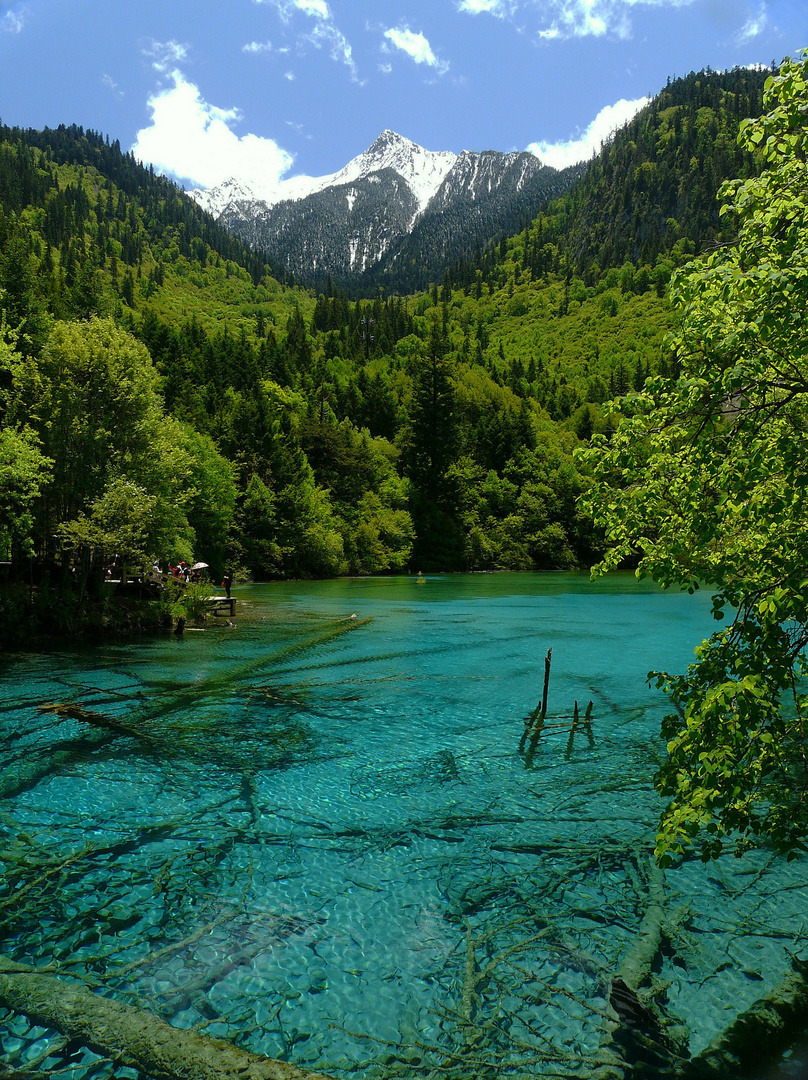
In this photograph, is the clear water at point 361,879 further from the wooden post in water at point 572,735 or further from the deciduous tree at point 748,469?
the deciduous tree at point 748,469

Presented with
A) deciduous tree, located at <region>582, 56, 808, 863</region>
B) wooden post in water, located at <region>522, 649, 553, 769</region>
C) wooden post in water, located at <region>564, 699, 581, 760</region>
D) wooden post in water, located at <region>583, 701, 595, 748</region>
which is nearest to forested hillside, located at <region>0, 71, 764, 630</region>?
deciduous tree, located at <region>582, 56, 808, 863</region>

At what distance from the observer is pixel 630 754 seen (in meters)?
16.5

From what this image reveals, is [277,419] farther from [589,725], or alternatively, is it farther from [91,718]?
[589,725]

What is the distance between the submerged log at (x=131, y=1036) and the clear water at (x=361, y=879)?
0.60ft

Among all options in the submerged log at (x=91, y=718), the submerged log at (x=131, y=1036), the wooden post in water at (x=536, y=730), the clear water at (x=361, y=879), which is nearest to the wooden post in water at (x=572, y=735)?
the clear water at (x=361, y=879)

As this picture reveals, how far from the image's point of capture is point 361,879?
34.5 feet

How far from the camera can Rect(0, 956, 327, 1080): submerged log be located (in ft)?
22.1

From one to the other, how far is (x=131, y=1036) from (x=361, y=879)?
3.97 meters

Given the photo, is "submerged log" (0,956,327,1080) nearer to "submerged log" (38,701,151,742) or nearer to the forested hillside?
the forested hillside

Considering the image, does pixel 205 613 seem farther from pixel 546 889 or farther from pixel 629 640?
pixel 546 889

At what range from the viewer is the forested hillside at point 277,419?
103ft

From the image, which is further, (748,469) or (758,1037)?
(758,1037)

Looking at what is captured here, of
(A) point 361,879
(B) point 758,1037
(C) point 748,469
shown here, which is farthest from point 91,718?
(C) point 748,469

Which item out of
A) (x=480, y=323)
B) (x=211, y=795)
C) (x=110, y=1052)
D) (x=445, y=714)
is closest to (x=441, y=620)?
(x=445, y=714)
